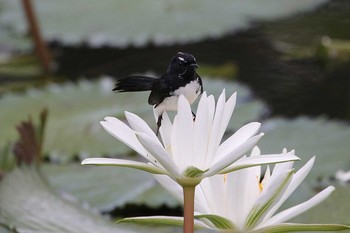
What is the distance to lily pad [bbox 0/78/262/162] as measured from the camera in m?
1.61

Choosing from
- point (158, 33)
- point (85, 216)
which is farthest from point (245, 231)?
point (158, 33)

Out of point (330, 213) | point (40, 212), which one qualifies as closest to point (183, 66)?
point (40, 212)

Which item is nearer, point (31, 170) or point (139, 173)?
point (31, 170)

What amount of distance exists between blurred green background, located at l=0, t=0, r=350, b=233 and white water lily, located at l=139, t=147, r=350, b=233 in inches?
12.1

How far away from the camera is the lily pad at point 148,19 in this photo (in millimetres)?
2186

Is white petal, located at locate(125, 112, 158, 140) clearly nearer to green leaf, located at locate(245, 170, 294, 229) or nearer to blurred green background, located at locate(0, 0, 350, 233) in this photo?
green leaf, located at locate(245, 170, 294, 229)

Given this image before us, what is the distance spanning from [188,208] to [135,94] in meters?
1.17

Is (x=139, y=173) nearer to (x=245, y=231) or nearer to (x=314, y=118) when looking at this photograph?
(x=314, y=118)

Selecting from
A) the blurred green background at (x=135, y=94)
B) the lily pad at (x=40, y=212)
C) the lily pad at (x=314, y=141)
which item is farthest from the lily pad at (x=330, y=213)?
the lily pad at (x=40, y=212)

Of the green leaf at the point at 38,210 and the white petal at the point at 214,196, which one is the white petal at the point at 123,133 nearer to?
the white petal at the point at 214,196

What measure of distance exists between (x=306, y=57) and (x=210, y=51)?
0.26 m

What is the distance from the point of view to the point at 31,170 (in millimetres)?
1220

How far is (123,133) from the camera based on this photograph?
678 millimetres

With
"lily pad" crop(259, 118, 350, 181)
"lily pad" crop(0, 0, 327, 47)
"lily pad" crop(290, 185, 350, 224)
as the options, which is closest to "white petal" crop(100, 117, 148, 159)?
"lily pad" crop(290, 185, 350, 224)
